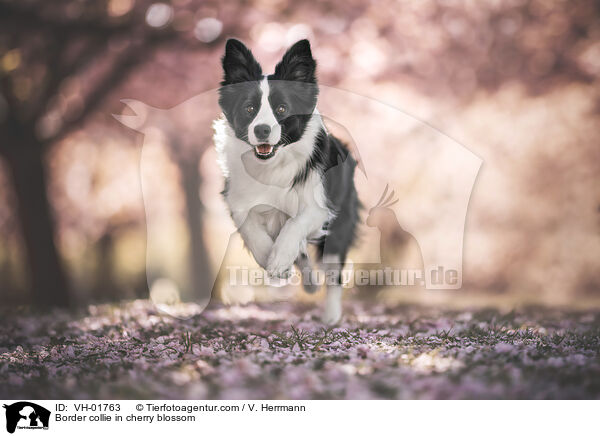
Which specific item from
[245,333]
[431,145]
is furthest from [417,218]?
[245,333]

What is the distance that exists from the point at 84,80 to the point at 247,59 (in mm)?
5510

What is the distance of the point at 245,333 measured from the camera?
381cm

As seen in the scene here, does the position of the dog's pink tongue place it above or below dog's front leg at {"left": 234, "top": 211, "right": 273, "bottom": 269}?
above

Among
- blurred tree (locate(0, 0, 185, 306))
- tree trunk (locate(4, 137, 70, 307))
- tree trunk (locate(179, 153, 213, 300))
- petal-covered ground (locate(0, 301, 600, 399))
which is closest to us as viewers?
petal-covered ground (locate(0, 301, 600, 399))

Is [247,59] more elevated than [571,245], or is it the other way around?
[247,59]

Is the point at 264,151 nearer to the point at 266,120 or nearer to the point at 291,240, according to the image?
the point at 266,120

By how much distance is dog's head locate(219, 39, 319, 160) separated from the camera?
3.68 m

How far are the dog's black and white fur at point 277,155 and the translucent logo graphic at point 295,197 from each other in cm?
1

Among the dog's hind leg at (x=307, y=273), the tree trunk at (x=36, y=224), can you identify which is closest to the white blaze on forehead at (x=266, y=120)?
the dog's hind leg at (x=307, y=273)

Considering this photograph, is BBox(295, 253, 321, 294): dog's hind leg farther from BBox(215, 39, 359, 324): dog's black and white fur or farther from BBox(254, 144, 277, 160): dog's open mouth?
BBox(254, 144, 277, 160): dog's open mouth

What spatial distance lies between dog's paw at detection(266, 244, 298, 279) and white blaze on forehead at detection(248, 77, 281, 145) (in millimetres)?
769

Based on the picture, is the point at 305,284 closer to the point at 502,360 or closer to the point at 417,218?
the point at 502,360
